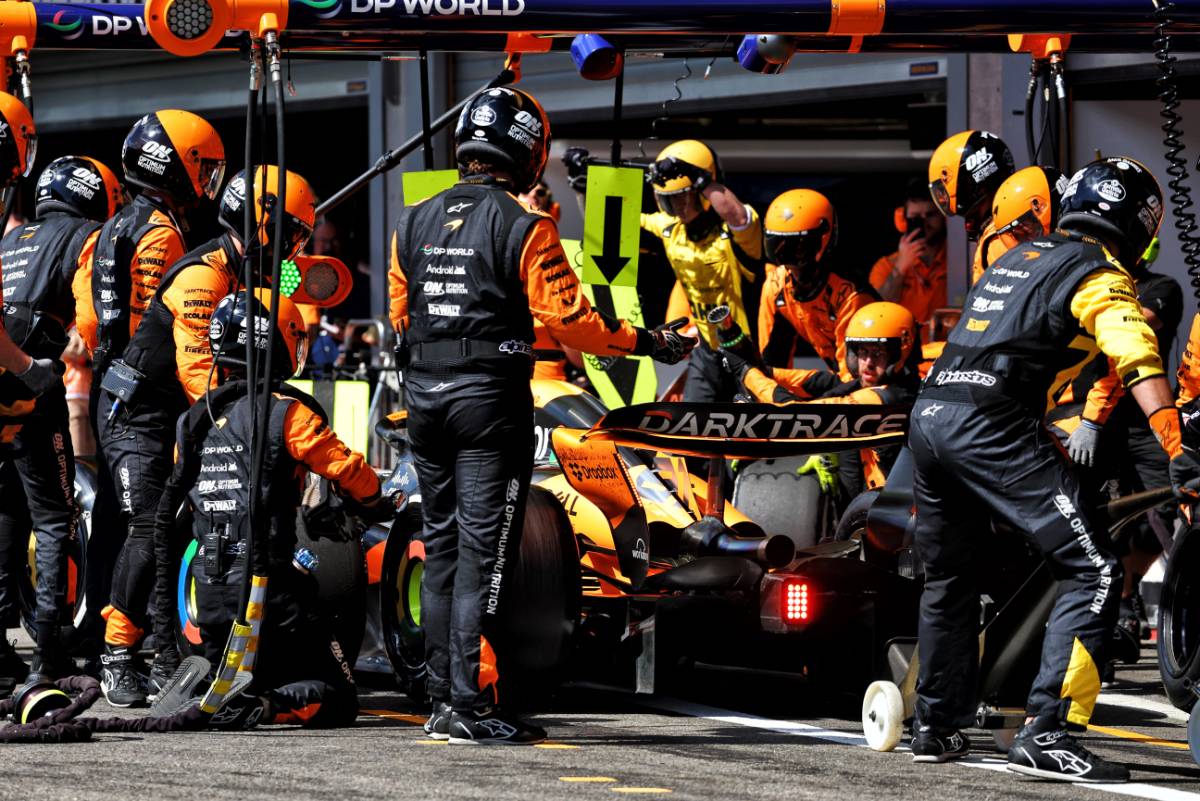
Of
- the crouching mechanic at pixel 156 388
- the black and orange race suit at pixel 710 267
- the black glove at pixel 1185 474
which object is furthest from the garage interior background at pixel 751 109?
the black glove at pixel 1185 474

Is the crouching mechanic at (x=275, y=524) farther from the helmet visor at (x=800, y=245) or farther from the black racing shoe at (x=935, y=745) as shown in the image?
the helmet visor at (x=800, y=245)

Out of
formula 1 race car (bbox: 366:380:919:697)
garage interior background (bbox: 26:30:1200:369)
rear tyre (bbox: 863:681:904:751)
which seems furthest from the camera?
garage interior background (bbox: 26:30:1200:369)

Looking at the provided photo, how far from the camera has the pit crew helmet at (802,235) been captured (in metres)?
10.2

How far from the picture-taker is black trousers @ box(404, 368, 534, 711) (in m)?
6.80

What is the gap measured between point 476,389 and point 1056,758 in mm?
2118

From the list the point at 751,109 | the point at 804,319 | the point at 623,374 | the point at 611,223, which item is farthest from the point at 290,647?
the point at 751,109

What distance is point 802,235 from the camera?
400 inches

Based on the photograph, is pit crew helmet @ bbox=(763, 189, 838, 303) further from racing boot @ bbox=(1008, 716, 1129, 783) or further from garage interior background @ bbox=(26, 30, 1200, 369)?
racing boot @ bbox=(1008, 716, 1129, 783)

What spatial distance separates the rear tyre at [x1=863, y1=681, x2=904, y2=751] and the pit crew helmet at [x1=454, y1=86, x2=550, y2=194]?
6.73ft

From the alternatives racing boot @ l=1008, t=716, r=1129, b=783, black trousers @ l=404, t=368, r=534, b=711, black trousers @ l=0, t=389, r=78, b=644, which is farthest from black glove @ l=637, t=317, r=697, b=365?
black trousers @ l=0, t=389, r=78, b=644

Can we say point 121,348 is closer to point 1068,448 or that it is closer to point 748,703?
point 748,703

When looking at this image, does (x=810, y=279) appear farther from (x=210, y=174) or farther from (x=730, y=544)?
(x=210, y=174)

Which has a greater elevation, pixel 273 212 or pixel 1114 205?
pixel 273 212

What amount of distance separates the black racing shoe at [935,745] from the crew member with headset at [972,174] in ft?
11.1
